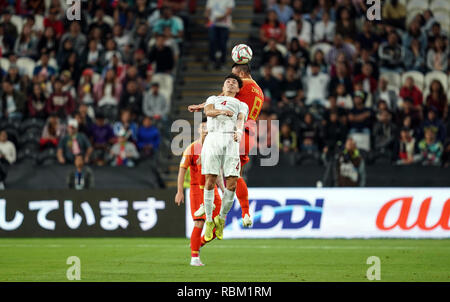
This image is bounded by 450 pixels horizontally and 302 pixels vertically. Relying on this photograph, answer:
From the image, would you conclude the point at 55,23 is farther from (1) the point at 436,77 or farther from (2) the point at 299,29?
(1) the point at 436,77

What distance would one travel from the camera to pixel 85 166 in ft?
72.4

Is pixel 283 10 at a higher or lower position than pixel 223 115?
higher

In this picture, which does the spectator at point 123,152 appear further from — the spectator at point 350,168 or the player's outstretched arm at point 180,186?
the player's outstretched arm at point 180,186

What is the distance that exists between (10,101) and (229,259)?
1196 cm

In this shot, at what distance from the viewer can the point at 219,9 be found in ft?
85.0

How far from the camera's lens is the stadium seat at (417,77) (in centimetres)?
2480

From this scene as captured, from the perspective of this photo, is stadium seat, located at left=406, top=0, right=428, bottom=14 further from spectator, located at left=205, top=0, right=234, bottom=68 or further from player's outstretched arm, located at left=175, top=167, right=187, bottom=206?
player's outstretched arm, located at left=175, top=167, right=187, bottom=206

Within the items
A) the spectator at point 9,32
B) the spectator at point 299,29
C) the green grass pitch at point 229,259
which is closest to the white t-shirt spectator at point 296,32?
the spectator at point 299,29

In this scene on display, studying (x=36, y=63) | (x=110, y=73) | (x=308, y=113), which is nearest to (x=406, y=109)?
(x=308, y=113)

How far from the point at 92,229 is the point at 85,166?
1.96 m

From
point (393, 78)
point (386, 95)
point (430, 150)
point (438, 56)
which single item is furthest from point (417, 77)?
point (430, 150)

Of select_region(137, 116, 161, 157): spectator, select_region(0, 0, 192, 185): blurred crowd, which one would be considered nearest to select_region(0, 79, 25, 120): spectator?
select_region(0, 0, 192, 185): blurred crowd

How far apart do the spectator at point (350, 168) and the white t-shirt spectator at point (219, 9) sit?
20.6 ft

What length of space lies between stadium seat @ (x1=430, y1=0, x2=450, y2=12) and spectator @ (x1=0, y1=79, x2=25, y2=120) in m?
12.4
